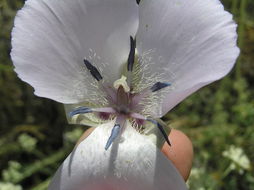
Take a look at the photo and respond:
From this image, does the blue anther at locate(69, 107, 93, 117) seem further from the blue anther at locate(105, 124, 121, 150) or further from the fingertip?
the fingertip

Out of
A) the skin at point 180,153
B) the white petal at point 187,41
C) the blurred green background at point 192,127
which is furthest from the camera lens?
the blurred green background at point 192,127

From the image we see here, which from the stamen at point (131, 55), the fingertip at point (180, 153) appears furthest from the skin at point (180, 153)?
the stamen at point (131, 55)

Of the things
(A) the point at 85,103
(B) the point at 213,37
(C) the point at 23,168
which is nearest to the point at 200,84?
(B) the point at 213,37

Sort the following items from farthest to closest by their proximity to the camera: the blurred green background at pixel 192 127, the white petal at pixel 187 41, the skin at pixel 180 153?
1. the blurred green background at pixel 192 127
2. the skin at pixel 180 153
3. the white petal at pixel 187 41

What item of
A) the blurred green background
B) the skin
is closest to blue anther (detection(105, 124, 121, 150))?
the skin

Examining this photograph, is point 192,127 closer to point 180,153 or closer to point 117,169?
point 180,153

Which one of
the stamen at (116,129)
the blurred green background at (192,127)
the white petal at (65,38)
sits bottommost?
the blurred green background at (192,127)

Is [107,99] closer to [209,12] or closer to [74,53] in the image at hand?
[74,53]

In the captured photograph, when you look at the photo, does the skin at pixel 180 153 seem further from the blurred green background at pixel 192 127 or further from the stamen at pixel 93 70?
the stamen at pixel 93 70
